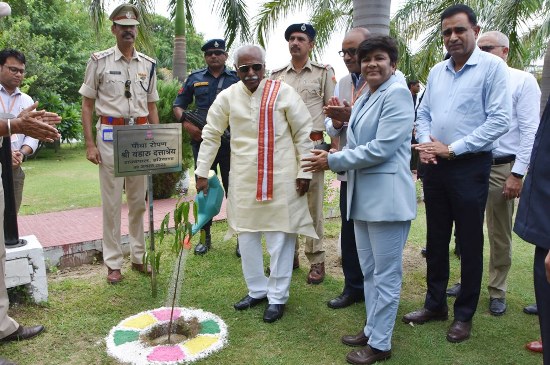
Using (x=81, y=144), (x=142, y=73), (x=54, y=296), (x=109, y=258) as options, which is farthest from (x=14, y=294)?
(x=81, y=144)

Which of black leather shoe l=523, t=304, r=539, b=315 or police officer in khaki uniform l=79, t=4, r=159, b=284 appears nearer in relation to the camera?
black leather shoe l=523, t=304, r=539, b=315

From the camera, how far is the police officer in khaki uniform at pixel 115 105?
4.20 meters

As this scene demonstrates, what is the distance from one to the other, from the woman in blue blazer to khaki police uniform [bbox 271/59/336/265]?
1.31 metres

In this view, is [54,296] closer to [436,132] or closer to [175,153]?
[175,153]

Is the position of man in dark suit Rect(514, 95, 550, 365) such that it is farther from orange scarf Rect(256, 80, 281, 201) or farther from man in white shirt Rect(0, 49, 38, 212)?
man in white shirt Rect(0, 49, 38, 212)

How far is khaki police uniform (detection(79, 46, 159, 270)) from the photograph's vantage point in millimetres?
4207

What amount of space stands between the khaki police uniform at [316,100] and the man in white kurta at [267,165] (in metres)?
0.68

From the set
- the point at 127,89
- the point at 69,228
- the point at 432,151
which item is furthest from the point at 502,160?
the point at 69,228

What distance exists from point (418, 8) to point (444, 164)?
1208 centimetres

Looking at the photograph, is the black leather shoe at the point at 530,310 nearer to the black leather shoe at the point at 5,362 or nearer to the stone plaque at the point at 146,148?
the stone plaque at the point at 146,148

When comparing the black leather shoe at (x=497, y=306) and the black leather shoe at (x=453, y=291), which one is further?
the black leather shoe at (x=453, y=291)

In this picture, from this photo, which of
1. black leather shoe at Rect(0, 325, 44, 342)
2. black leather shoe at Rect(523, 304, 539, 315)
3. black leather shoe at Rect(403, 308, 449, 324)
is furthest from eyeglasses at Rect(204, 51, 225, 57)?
black leather shoe at Rect(523, 304, 539, 315)

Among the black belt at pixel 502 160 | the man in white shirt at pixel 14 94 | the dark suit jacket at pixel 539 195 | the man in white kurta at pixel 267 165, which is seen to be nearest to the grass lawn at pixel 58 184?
the man in white shirt at pixel 14 94

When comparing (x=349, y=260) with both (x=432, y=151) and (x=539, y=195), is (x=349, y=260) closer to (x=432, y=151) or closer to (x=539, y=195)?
(x=432, y=151)
